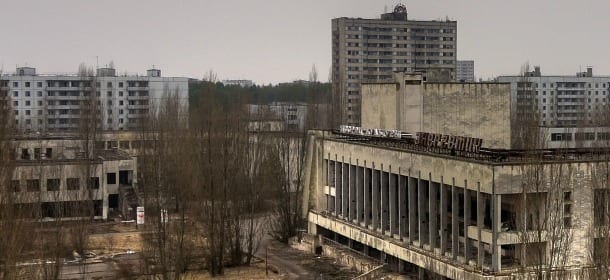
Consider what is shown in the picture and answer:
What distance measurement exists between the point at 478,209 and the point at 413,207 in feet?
17.7

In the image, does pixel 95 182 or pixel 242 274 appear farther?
pixel 95 182

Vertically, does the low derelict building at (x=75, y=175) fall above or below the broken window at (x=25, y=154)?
below

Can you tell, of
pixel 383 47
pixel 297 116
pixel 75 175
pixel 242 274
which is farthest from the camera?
pixel 383 47

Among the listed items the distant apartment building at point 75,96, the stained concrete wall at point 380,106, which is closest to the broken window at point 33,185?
the stained concrete wall at point 380,106

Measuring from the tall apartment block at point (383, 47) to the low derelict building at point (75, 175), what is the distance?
33.9 metres

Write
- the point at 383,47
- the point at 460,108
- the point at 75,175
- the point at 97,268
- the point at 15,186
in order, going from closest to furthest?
the point at 15,186 < the point at 460,108 < the point at 97,268 < the point at 75,175 < the point at 383,47

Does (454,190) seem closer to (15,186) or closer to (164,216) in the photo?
(164,216)

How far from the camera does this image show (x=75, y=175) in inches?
1993

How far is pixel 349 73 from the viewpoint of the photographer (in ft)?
294

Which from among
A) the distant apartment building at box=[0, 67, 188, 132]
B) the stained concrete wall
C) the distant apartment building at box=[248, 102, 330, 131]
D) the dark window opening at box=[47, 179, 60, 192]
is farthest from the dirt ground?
the distant apartment building at box=[0, 67, 188, 132]

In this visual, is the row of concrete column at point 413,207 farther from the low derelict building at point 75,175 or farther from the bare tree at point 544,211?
the low derelict building at point 75,175

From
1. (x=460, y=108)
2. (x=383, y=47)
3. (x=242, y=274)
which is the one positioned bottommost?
(x=242, y=274)

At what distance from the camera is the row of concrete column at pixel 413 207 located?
28922 mm

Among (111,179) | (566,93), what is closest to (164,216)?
(111,179)
